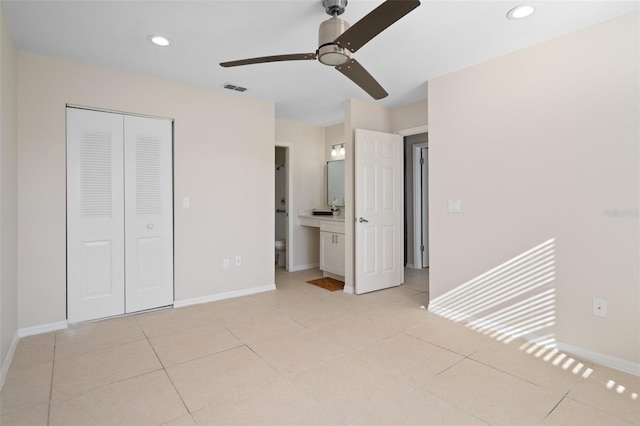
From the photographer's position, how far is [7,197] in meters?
2.38

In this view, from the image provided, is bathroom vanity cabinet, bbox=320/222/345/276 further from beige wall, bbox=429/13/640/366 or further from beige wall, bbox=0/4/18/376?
beige wall, bbox=0/4/18/376

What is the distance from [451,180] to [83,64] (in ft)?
11.9

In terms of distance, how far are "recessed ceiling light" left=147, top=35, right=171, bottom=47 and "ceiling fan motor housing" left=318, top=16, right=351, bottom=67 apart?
138cm

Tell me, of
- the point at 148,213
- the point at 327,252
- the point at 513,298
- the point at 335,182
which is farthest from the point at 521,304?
the point at 148,213

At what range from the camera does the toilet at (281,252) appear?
5.81 m

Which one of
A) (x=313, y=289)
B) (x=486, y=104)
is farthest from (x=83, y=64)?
(x=486, y=104)

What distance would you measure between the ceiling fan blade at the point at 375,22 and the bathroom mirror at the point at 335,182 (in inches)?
142

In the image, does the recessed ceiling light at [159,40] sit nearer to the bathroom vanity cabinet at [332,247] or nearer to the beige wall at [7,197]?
the beige wall at [7,197]

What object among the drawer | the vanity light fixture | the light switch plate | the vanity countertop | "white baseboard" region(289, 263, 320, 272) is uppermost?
the vanity light fixture

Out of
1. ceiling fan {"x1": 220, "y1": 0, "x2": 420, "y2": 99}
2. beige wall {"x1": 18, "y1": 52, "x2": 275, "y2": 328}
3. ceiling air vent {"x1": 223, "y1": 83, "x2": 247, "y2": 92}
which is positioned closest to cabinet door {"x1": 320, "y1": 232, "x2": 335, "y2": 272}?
beige wall {"x1": 18, "y1": 52, "x2": 275, "y2": 328}

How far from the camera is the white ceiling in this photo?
2.15 m

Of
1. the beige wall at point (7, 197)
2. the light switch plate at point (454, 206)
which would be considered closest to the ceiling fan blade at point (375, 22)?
the light switch plate at point (454, 206)

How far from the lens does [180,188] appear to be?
11.8 ft

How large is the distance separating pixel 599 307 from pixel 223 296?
349 centimetres
